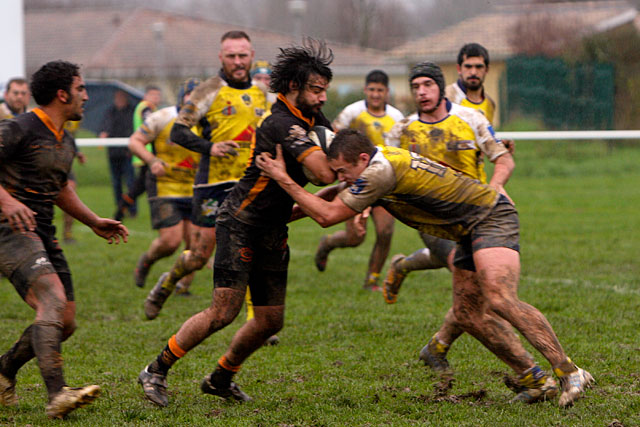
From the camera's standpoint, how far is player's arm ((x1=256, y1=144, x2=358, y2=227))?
16.6 ft

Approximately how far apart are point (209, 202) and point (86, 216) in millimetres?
2159

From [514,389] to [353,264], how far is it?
6379mm

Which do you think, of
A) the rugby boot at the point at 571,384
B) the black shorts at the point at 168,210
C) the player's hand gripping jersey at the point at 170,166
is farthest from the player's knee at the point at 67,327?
the player's hand gripping jersey at the point at 170,166

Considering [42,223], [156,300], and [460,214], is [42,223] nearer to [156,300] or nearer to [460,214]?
[460,214]

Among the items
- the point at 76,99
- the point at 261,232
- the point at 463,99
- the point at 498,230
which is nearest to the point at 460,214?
the point at 498,230

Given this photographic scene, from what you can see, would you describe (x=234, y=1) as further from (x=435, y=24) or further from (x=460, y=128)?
(x=460, y=128)

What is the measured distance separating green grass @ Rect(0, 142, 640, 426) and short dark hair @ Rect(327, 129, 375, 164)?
61.3 inches

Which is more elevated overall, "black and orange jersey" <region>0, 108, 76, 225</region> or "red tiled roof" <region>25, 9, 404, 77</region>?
"red tiled roof" <region>25, 9, 404, 77</region>

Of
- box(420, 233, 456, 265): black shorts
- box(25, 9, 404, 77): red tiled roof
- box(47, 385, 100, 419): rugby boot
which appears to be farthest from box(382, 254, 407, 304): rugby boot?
box(25, 9, 404, 77): red tiled roof

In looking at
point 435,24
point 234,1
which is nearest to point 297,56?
point 435,24

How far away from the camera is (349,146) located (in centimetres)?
502

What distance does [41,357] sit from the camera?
502 centimetres

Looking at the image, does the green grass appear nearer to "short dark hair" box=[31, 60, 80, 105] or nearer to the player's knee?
the player's knee

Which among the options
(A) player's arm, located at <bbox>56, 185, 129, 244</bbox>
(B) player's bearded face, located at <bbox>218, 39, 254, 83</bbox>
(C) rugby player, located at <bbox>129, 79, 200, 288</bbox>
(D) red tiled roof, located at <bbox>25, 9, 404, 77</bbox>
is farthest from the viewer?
(D) red tiled roof, located at <bbox>25, 9, 404, 77</bbox>
